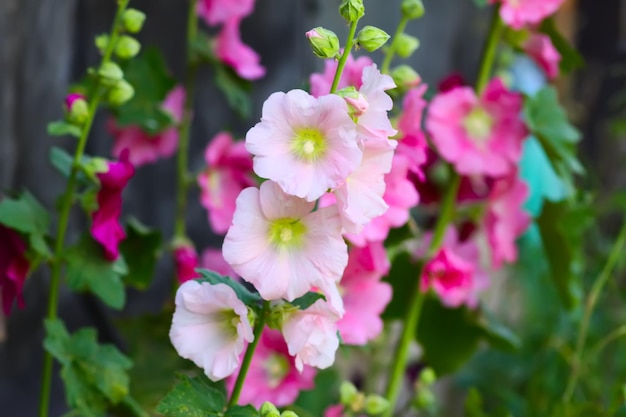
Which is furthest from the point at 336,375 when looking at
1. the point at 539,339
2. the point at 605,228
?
the point at 605,228

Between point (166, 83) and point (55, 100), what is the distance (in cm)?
20

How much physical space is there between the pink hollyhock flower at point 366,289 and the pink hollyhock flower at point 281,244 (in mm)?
267

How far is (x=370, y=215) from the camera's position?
0.58 metres

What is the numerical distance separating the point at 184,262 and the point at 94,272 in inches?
8.6

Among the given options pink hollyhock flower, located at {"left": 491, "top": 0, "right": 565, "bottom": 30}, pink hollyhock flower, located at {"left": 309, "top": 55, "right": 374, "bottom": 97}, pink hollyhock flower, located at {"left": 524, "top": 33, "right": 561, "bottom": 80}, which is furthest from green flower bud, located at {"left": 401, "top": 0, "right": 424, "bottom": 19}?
pink hollyhock flower, located at {"left": 524, "top": 33, "right": 561, "bottom": 80}

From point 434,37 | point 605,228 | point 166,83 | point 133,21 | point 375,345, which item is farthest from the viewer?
point 605,228

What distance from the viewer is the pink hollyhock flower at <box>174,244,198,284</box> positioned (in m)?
0.97

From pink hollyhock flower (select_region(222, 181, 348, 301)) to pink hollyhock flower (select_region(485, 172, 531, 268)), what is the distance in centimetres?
53

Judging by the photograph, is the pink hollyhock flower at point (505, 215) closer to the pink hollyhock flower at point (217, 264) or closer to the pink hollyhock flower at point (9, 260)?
the pink hollyhock flower at point (217, 264)

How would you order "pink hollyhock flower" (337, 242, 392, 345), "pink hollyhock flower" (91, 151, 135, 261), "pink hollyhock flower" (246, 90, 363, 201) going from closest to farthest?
1. "pink hollyhock flower" (246, 90, 363, 201)
2. "pink hollyhock flower" (91, 151, 135, 261)
3. "pink hollyhock flower" (337, 242, 392, 345)

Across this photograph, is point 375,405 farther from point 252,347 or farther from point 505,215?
point 505,215

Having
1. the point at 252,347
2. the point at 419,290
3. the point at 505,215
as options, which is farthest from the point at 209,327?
the point at 505,215

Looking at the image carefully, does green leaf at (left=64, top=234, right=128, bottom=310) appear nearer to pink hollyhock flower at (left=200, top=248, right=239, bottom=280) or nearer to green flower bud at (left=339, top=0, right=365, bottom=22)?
pink hollyhock flower at (left=200, top=248, right=239, bottom=280)

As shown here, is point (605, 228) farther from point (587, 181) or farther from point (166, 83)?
point (166, 83)
